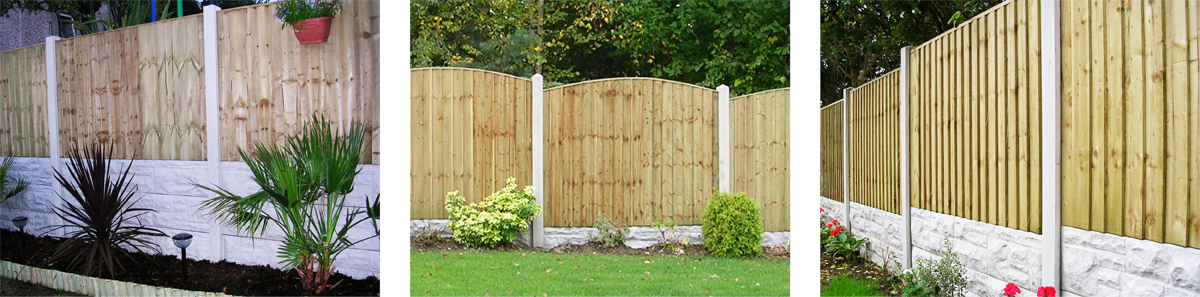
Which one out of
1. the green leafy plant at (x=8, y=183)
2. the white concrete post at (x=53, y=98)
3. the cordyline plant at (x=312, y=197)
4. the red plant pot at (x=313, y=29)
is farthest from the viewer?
the green leafy plant at (x=8, y=183)

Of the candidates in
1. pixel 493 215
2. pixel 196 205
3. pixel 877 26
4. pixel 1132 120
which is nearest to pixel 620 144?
pixel 493 215

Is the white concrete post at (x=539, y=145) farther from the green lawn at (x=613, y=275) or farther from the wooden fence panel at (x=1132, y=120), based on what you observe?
the wooden fence panel at (x=1132, y=120)

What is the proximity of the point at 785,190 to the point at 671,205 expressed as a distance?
0.45 metres

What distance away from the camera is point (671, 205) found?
8.52ft

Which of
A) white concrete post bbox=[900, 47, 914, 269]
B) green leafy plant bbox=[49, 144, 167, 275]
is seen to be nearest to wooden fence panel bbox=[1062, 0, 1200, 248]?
white concrete post bbox=[900, 47, 914, 269]

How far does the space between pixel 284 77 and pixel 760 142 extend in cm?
264

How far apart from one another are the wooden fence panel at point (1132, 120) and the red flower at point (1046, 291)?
255 millimetres

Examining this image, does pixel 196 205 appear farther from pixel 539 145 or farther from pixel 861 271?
pixel 861 271

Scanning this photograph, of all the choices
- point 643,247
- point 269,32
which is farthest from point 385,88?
point 643,247

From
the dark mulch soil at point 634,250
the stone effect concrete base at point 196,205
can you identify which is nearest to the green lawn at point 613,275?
the dark mulch soil at point 634,250

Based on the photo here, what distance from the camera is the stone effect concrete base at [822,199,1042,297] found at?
279cm

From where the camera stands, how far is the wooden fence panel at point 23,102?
16.6 feet

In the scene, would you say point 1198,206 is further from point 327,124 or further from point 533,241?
point 327,124

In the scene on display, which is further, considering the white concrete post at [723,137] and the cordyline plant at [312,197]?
the cordyline plant at [312,197]
